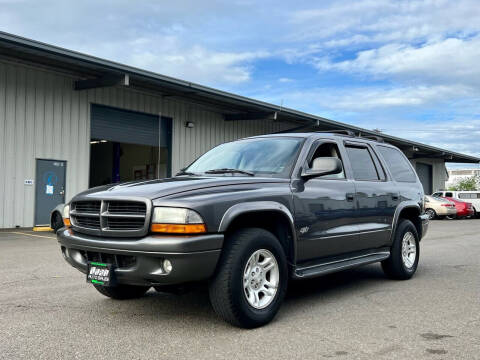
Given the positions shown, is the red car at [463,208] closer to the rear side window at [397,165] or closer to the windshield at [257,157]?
the rear side window at [397,165]

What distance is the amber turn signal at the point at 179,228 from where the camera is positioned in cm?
395

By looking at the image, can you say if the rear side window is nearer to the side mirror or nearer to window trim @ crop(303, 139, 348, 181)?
window trim @ crop(303, 139, 348, 181)

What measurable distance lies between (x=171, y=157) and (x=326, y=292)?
49.9 ft

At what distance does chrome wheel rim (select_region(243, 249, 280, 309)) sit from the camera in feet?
14.2

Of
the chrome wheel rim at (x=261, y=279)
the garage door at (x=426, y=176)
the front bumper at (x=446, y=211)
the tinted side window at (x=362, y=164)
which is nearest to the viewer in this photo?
the chrome wheel rim at (x=261, y=279)

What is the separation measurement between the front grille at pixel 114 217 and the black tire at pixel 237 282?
70 centimetres

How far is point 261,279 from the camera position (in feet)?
14.6

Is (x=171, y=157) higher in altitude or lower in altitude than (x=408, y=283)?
higher

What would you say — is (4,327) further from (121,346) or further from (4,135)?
(4,135)

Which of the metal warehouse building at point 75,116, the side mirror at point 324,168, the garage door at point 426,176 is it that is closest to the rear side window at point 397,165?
the side mirror at point 324,168

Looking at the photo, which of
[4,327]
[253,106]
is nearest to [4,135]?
[253,106]

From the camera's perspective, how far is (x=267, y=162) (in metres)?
5.32

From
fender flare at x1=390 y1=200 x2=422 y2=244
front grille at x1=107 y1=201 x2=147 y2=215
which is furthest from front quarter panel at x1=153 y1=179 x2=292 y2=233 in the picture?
fender flare at x1=390 y1=200 x2=422 y2=244

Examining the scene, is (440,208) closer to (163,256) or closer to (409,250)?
(409,250)
